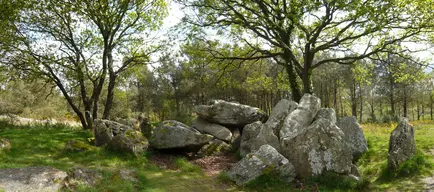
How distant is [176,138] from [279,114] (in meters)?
5.93

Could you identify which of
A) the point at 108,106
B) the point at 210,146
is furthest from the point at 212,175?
the point at 108,106

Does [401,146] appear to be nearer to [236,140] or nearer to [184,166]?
[236,140]

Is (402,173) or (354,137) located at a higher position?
(354,137)

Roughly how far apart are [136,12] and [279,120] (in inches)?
514

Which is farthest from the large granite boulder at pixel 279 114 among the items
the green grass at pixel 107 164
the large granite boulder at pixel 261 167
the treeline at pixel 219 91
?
the treeline at pixel 219 91

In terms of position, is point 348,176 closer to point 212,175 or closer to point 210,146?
point 212,175

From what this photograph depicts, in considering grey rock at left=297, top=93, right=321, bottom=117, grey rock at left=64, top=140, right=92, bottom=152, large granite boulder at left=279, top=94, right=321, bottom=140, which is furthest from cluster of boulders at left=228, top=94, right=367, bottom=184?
grey rock at left=64, top=140, right=92, bottom=152

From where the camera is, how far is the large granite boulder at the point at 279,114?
16047mm

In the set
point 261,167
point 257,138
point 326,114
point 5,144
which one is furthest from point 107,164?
point 326,114

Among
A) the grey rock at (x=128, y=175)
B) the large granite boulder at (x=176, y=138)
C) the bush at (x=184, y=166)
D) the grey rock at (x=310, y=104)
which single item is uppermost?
the grey rock at (x=310, y=104)

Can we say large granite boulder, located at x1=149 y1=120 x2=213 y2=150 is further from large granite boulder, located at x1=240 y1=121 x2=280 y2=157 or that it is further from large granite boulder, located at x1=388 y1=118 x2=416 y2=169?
large granite boulder, located at x1=388 y1=118 x2=416 y2=169

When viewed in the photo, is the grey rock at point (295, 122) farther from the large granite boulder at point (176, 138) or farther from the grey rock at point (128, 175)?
the grey rock at point (128, 175)

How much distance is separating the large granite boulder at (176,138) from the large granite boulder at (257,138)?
6.73 feet

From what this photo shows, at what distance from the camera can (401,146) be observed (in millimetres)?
11367
